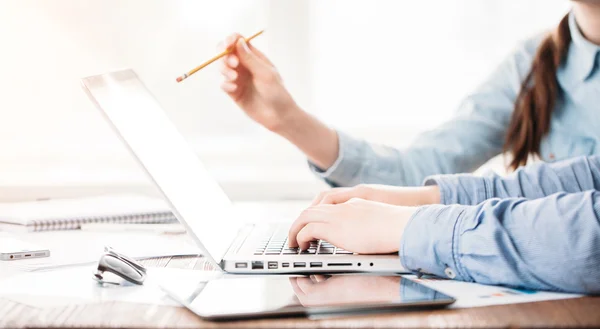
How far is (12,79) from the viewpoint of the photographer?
197 centimetres

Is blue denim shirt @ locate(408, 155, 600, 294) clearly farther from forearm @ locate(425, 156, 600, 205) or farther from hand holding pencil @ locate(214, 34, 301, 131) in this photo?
hand holding pencil @ locate(214, 34, 301, 131)

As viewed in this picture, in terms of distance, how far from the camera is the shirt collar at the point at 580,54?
1.36 metres

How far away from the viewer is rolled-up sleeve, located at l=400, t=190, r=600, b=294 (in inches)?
30.9

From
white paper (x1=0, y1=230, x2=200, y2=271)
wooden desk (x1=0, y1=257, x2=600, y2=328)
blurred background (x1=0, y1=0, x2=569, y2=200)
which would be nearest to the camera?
wooden desk (x1=0, y1=257, x2=600, y2=328)

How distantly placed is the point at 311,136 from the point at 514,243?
657 millimetres

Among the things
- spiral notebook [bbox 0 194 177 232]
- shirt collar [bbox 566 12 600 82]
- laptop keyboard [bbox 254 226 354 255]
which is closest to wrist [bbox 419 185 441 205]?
laptop keyboard [bbox 254 226 354 255]

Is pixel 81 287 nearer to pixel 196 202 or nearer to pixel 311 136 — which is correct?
pixel 196 202

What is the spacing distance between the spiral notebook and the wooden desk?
62 centimetres

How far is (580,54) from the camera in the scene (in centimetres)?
139

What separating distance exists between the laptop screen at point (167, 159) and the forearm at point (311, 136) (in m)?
0.22

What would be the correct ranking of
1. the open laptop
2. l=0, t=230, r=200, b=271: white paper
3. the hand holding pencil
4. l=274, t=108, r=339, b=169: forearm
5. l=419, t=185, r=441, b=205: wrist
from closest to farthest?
the open laptop
l=0, t=230, r=200, b=271: white paper
l=419, t=185, r=441, b=205: wrist
the hand holding pencil
l=274, t=108, r=339, b=169: forearm

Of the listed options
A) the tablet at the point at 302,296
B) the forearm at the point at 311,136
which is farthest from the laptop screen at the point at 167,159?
the forearm at the point at 311,136

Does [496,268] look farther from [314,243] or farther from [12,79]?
[12,79]

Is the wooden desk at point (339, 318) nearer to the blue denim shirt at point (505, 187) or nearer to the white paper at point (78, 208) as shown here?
the blue denim shirt at point (505, 187)
